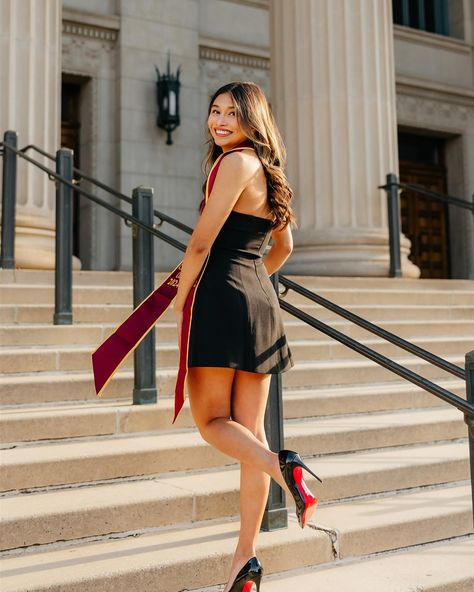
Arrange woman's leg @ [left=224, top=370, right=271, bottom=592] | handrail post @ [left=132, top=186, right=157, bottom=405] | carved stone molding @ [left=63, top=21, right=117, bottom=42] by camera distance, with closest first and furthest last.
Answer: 1. woman's leg @ [left=224, top=370, right=271, bottom=592]
2. handrail post @ [left=132, top=186, right=157, bottom=405]
3. carved stone molding @ [left=63, top=21, right=117, bottom=42]

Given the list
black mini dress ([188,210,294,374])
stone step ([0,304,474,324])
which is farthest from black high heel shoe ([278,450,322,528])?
stone step ([0,304,474,324])

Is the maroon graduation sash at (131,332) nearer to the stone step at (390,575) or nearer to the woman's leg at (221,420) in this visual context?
the woman's leg at (221,420)

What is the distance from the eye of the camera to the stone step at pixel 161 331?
5008 mm

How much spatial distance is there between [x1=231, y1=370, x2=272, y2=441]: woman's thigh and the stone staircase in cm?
72

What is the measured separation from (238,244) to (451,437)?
282 centimetres

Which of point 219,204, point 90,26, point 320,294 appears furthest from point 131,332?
point 90,26

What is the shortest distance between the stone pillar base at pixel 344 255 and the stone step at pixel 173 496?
170 inches

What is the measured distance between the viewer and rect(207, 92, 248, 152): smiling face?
2740 mm

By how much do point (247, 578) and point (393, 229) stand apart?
6.38 meters

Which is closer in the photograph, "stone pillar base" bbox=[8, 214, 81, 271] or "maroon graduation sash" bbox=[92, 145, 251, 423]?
"maroon graduation sash" bbox=[92, 145, 251, 423]

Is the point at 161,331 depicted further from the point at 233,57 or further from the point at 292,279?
the point at 233,57

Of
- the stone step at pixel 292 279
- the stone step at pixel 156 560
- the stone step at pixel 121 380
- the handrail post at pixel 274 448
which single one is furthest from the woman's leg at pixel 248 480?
the stone step at pixel 292 279

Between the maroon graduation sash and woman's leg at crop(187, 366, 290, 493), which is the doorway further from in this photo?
woman's leg at crop(187, 366, 290, 493)

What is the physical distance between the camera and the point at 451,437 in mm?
4910
